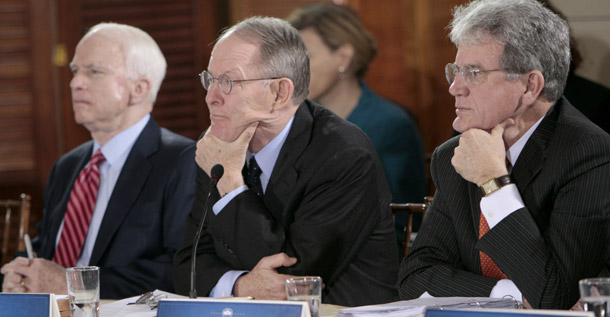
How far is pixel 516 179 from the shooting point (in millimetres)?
1952

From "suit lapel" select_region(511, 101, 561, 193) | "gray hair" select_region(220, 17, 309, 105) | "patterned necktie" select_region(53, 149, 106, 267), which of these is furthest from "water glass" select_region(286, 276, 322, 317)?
"patterned necktie" select_region(53, 149, 106, 267)

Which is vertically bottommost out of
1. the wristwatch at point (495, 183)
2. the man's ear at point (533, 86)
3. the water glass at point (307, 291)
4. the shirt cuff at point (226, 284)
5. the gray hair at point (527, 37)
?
the shirt cuff at point (226, 284)

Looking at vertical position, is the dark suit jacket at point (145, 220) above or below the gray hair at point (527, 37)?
Result: below

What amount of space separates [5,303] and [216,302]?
47cm

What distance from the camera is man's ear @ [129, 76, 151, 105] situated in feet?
10.2

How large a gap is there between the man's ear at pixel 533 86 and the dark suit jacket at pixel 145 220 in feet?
4.38

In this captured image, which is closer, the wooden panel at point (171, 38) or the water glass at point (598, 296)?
the water glass at point (598, 296)

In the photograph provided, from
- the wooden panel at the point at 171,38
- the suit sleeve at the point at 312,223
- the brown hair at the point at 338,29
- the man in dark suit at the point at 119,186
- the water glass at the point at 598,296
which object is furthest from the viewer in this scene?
the wooden panel at the point at 171,38

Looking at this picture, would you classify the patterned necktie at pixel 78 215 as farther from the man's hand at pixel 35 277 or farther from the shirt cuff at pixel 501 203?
the shirt cuff at pixel 501 203

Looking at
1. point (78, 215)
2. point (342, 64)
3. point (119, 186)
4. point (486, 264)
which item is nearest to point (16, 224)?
point (78, 215)

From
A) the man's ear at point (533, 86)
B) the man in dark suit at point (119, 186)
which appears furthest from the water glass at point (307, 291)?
the man in dark suit at point (119, 186)

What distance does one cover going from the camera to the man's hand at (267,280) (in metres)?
2.06

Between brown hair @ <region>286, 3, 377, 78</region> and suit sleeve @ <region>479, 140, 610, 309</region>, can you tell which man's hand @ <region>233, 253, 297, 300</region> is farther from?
brown hair @ <region>286, 3, 377, 78</region>

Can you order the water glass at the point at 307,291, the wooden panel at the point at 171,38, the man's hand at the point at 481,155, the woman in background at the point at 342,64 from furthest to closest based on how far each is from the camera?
A: the wooden panel at the point at 171,38, the woman in background at the point at 342,64, the man's hand at the point at 481,155, the water glass at the point at 307,291
